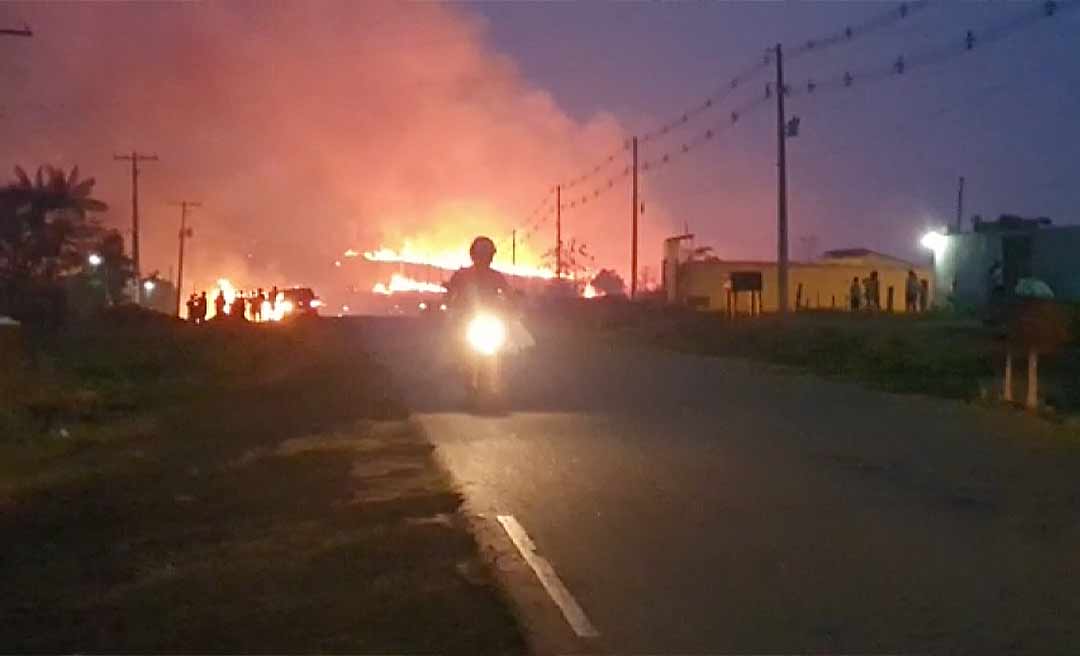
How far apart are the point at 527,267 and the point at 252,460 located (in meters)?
105

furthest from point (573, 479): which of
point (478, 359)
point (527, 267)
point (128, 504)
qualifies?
point (527, 267)

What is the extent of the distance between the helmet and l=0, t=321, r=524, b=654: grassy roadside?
241 centimetres

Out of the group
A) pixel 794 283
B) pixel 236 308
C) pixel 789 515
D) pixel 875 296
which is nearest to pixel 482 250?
pixel 789 515

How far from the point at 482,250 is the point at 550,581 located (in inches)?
481

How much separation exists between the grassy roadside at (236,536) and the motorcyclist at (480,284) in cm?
184

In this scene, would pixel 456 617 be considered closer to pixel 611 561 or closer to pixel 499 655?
pixel 499 655

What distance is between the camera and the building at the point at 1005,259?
5462 cm

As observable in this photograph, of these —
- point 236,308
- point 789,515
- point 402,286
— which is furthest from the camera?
point 402,286

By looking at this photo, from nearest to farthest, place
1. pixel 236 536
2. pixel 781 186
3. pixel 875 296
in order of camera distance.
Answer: pixel 236 536, pixel 781 186, pixel 875 296

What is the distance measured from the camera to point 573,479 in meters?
14.6

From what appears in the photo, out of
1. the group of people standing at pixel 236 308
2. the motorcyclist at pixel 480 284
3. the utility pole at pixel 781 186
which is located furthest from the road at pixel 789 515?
the group of people standing at pixel 236 308

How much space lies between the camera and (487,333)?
21.8m

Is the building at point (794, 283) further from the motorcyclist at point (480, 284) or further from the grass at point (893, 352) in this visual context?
the motorcyclist at point (480, 284)

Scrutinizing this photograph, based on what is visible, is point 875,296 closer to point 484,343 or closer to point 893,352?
point 893,352
